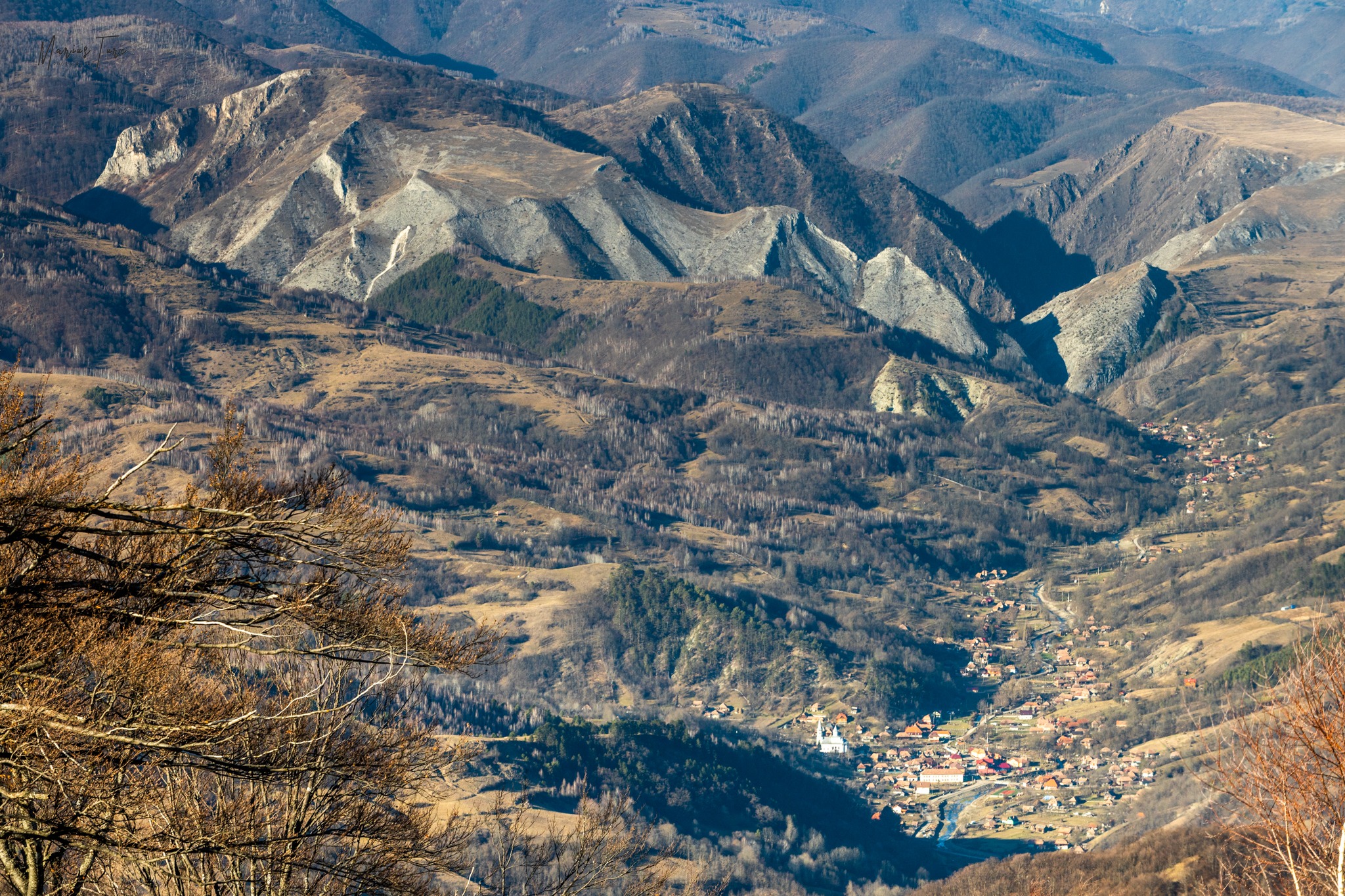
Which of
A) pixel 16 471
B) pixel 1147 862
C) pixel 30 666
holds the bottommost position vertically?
pixel 1147 862

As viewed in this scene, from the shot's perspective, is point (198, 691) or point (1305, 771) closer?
point (1305, 771)

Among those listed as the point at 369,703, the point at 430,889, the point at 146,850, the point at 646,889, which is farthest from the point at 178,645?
the point at 369,703

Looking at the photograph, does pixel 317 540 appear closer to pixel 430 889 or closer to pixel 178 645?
pixel 178 645

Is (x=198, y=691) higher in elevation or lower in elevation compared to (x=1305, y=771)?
lower

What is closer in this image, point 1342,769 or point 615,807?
point 1342,769

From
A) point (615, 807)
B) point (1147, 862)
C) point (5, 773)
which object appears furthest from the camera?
point (1147, 862)

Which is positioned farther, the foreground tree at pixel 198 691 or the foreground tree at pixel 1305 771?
the foreground tree at pixel 1305 771

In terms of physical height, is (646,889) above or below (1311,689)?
below

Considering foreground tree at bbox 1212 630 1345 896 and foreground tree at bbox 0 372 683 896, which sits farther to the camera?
foreground tree at bbox 1212 630 1345 896
